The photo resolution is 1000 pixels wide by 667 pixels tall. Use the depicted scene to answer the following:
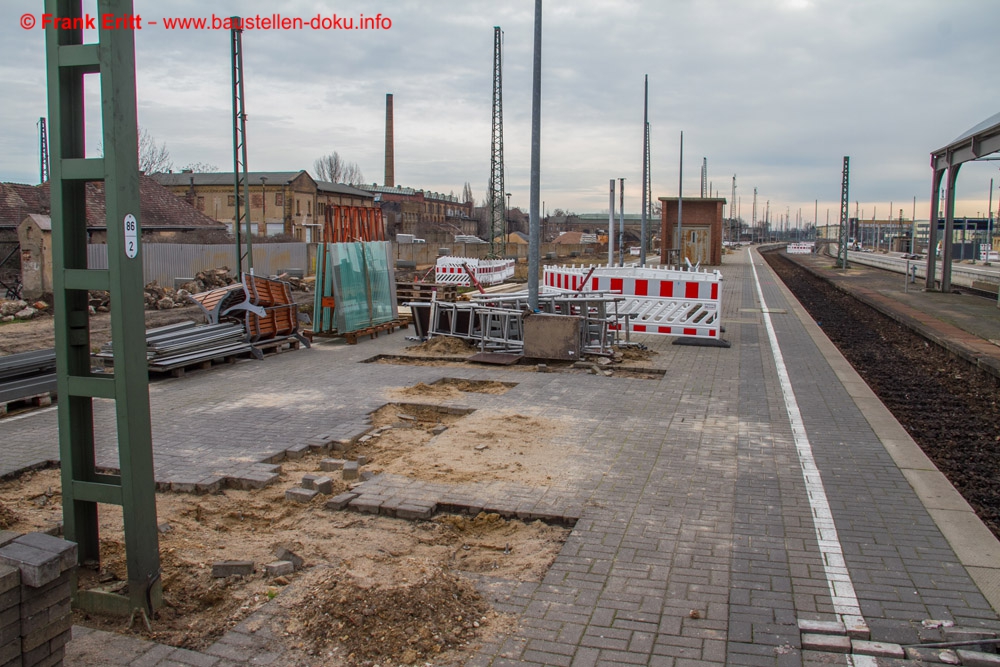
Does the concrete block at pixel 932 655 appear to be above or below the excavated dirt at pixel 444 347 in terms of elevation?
below

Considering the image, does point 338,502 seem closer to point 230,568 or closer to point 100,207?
point 230,568

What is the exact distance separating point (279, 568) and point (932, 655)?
11.6ft

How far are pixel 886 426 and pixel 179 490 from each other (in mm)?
7220

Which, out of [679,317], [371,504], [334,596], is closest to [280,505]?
[371,504]

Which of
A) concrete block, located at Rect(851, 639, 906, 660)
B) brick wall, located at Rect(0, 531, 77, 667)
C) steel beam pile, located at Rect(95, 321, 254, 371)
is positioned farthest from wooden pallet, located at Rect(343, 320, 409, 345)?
concrete block, located at Rect(851, 639, 906, 660)

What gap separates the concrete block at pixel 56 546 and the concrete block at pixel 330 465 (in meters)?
3.45

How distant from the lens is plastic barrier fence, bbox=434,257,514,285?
99.9ft

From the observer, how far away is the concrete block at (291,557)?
478 cm

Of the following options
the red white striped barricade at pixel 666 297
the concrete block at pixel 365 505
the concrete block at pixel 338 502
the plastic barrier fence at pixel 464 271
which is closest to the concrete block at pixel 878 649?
the concrete block at pixel 365 505

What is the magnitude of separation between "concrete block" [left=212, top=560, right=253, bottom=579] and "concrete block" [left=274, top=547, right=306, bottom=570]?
0.21 meters

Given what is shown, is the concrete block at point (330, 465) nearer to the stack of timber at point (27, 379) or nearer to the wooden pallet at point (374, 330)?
the stack of timber at point (27, 379)

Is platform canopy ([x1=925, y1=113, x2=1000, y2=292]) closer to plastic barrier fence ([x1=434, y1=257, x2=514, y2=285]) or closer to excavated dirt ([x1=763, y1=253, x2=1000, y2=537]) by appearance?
excavated dirt ([x1=763, y1=253, x2=1000, y2=537])

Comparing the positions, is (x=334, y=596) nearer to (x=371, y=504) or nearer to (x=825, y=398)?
(x=371, y=504)

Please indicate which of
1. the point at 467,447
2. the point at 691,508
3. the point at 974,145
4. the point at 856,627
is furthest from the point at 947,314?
the point at 856,627
